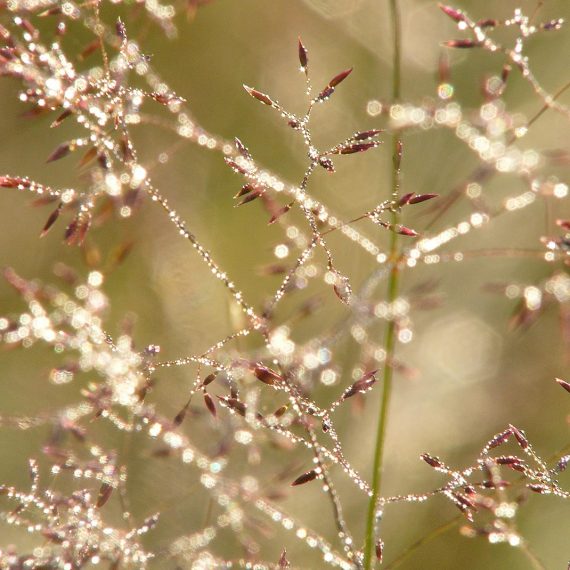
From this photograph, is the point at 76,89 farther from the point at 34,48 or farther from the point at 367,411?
the point at 367,411

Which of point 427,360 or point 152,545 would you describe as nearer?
point 152,545

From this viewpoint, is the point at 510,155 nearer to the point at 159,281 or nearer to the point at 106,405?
the point at 106,405

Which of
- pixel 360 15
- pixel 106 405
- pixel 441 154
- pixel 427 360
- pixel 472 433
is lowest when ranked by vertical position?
pixel 106 405

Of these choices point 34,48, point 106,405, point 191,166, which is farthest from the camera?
point 191,166

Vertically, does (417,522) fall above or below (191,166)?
below

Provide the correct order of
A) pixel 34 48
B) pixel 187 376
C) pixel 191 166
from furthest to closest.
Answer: pixel 191 166, pixel 187 376, pixel 34 48

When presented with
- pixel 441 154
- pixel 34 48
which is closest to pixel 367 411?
pixel 441 154
